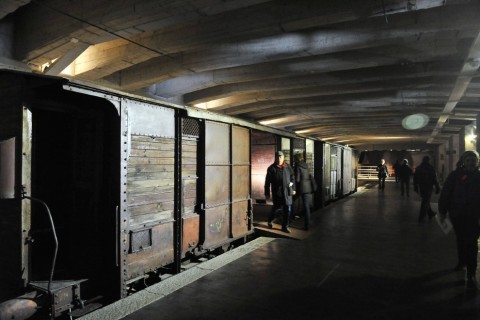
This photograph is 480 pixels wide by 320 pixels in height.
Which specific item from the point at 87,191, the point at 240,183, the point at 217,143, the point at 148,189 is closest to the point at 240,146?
the point at 240,183

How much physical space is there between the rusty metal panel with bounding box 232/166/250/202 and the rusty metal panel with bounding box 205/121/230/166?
468 mm

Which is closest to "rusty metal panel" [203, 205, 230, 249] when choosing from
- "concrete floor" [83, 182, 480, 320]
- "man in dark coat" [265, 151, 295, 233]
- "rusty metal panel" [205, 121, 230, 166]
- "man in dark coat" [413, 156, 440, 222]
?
"concrete floor" [83, 182, 480, 320]

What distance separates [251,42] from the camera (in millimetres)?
5816

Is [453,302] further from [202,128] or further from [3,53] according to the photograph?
[3,53]

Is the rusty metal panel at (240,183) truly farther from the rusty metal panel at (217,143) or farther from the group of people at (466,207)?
the group of people at (466,207)

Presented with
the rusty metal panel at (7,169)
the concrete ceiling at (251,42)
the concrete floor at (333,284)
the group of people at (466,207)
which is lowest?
the concrete floor at (333,284)

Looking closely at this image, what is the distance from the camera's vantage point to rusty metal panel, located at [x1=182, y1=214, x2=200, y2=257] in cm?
558

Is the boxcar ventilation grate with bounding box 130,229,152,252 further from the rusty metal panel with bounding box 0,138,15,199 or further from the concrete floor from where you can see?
the rusty metal panel with bounding box 0,138,15,199

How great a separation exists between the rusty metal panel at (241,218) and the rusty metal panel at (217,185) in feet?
1.44

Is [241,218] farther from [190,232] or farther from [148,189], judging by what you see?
[148,189]

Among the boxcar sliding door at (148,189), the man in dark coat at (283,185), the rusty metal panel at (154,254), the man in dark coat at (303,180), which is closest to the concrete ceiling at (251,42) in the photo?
the boxcar sliding door at (148,189)

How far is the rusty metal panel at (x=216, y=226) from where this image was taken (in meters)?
6.14

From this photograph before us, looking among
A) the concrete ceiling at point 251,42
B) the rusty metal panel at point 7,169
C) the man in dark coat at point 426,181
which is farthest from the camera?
the man in dark coat at point 426,181

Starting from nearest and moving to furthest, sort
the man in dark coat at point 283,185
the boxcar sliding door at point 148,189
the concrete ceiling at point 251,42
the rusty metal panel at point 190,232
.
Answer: the concrete ceiling at point 251,42 < the boxcar sliding door at point 148,189 < the rusty metal panel at point 190,232 < the man in dark coat at point 283,185
